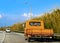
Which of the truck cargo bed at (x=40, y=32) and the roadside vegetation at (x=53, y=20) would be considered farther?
the roadside vegetation at (x=53, y=20)

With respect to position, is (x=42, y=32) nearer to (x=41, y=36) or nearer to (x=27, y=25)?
(x=41, y=36)

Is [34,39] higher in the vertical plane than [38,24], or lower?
lower

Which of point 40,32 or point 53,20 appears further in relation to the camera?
point 53,20

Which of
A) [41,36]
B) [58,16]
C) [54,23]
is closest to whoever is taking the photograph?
[41,36]

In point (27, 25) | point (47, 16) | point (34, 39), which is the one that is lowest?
point (34, 39)

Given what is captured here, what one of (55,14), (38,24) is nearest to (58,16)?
(55,14)

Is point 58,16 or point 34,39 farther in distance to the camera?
point 58,16

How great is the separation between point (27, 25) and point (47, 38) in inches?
142

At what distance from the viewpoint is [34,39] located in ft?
93.5

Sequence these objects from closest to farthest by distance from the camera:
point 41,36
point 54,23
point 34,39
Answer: point 41,36
point 34,39
point 54,23

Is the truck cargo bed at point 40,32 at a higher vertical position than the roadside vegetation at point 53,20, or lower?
lower

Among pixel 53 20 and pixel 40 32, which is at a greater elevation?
pixel 53 20

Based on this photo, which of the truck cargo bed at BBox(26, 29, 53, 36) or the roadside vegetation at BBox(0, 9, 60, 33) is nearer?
the truck cargo bed at BBox(26, 29, 53, 36)

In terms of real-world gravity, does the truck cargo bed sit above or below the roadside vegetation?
below
